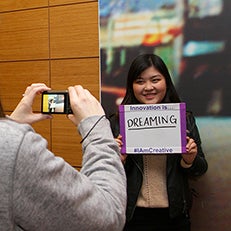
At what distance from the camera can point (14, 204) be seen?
54 cm

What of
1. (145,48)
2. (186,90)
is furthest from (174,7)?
(186,90)

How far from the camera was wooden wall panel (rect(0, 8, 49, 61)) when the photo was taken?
8.82ft

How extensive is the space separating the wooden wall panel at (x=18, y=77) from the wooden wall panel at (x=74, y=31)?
0.17 m

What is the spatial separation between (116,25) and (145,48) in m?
0.28

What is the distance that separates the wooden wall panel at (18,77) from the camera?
2.70 m

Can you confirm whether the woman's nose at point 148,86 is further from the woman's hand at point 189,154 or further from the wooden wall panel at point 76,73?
the wooden wall panel at point 76,73

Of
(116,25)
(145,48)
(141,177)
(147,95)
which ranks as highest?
(116,25)

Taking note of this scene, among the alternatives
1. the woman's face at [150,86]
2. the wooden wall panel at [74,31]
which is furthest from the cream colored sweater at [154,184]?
the wooden wall panel at [74,31]

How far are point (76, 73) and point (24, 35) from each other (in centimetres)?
59

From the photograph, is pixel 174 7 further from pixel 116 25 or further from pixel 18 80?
pixel 18 80

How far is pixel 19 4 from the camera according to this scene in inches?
109

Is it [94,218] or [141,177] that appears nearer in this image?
[94,218]

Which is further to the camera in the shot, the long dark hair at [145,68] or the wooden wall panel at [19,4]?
the wooden wall panel at [19,4]

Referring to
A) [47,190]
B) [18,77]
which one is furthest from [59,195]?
[18,77]
